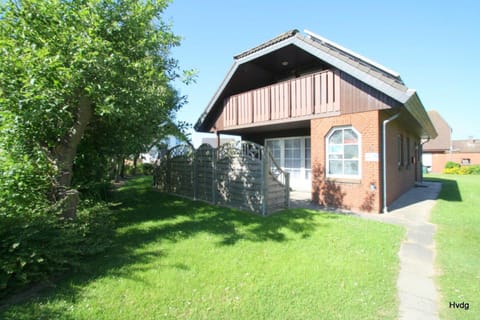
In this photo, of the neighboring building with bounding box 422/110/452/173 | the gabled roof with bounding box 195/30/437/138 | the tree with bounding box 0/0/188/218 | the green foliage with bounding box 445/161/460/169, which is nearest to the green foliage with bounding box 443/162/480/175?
the green foliage with bounding box 445/161/460/169

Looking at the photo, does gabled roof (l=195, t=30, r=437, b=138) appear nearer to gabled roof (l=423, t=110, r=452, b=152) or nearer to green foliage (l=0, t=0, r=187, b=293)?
green foliage (l=0, t=0, r=187, b=293)

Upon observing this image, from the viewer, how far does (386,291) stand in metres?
3.24

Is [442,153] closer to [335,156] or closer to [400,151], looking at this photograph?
[400,151]

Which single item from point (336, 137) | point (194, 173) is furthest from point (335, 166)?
point (194, 173)

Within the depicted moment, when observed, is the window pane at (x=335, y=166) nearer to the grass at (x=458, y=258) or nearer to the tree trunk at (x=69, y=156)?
the grass at (x=458, y=258)

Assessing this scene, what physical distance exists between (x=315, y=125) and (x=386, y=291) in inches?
239

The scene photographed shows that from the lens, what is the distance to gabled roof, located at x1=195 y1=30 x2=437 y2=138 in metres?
6.45

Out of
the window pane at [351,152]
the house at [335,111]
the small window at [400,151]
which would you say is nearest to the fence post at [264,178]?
the house at [335,111]

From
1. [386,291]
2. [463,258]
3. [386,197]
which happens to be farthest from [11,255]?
[386,197]

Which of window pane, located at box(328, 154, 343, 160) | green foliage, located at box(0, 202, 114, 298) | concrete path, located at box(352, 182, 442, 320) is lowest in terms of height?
concrete path, located at box(352, 182, 442, 320)

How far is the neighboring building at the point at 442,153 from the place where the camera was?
102 ft

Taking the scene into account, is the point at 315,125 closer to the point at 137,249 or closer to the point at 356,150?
the point at 356,150

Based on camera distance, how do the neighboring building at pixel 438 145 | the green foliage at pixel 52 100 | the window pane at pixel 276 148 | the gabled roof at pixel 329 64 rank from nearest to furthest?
the green foliage at pixel 52 100, the gabled roof at pixel 329 64, the window pane at pixel 276 148, the neighboring building at pixel 438 145

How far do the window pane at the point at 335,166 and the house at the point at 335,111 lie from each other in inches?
1.3
